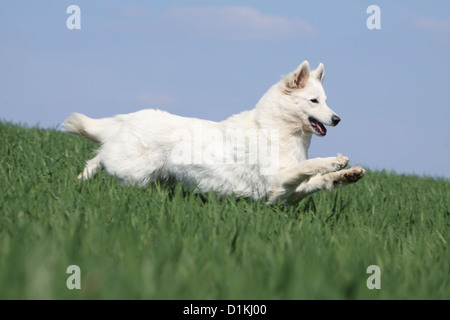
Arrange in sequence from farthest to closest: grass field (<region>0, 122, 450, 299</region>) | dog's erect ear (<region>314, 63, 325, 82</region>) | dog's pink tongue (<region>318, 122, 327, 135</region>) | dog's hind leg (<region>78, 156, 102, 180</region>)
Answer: dog's hind leg (<region>78, 156, 102, 180</region>) → dog's erect ear (<region>314, 63, 325, 82</region>) → dog's pink tongue (<region>318, 122, 327, 135</region>) → grass field (<region>0, 122, 450, 299</region>)

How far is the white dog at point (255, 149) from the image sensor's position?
5.03 meters

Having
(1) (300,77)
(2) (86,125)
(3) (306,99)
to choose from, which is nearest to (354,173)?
(3) (306,99)

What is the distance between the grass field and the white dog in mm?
260

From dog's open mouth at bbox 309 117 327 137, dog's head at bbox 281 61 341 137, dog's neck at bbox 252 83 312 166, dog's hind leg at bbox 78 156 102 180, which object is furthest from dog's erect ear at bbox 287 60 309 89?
dog's hind leg at bbox 78 156 102 180

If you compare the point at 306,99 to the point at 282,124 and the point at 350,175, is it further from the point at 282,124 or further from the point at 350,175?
the point at 350,175

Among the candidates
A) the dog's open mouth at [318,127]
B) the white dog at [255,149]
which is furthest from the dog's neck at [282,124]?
the dog's open mouth at [318,127]

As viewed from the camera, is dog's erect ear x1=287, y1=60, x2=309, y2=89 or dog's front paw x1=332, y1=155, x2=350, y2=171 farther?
dog's erect ear x1=287, y1=60, x2=309, y2=89

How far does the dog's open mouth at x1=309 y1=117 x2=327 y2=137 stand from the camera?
5164 mm

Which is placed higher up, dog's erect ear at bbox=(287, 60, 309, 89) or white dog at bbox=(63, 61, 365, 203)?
dog's erect ear at bbox=(287, 60, 309, 89)

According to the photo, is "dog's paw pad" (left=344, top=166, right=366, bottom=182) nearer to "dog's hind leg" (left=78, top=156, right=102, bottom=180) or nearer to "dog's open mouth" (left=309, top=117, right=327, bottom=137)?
"dog's open mouth" (left=309, top=117, right=327, bottom=137)

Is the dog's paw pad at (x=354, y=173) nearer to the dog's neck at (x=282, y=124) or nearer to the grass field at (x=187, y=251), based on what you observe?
the grass field at (x=187, y=251)

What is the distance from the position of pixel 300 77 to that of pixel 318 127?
57 centimetres

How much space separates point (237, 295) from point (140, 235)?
126 centimetres

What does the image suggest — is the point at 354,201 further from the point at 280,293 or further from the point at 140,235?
the point at 280,293
